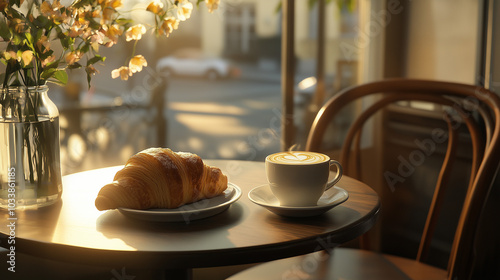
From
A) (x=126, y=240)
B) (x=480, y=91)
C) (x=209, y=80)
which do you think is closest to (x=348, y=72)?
(x=209, y=80)

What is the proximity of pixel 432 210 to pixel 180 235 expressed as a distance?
0.81m

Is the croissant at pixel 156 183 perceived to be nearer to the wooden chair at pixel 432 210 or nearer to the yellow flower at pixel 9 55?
the yellow flower at pixel 9 55

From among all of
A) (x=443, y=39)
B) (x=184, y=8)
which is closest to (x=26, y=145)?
(x=184, y=8)

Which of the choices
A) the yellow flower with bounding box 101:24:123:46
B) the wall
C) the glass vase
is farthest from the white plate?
the wall

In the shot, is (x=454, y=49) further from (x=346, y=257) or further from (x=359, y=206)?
(x=359, y=206)

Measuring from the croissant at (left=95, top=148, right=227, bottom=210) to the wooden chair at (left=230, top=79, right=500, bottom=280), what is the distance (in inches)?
15.8

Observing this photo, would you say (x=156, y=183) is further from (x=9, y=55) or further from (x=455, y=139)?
(x=455, y=139)

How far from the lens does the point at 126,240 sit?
2.66 ft

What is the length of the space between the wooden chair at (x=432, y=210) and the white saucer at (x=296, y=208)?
296 mm

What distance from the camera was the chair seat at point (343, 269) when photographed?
1.25 m

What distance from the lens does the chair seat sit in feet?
4.10

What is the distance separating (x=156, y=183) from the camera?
0.90 meters

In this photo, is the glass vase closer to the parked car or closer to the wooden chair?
the wooden chair

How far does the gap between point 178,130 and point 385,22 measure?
1029 mm
